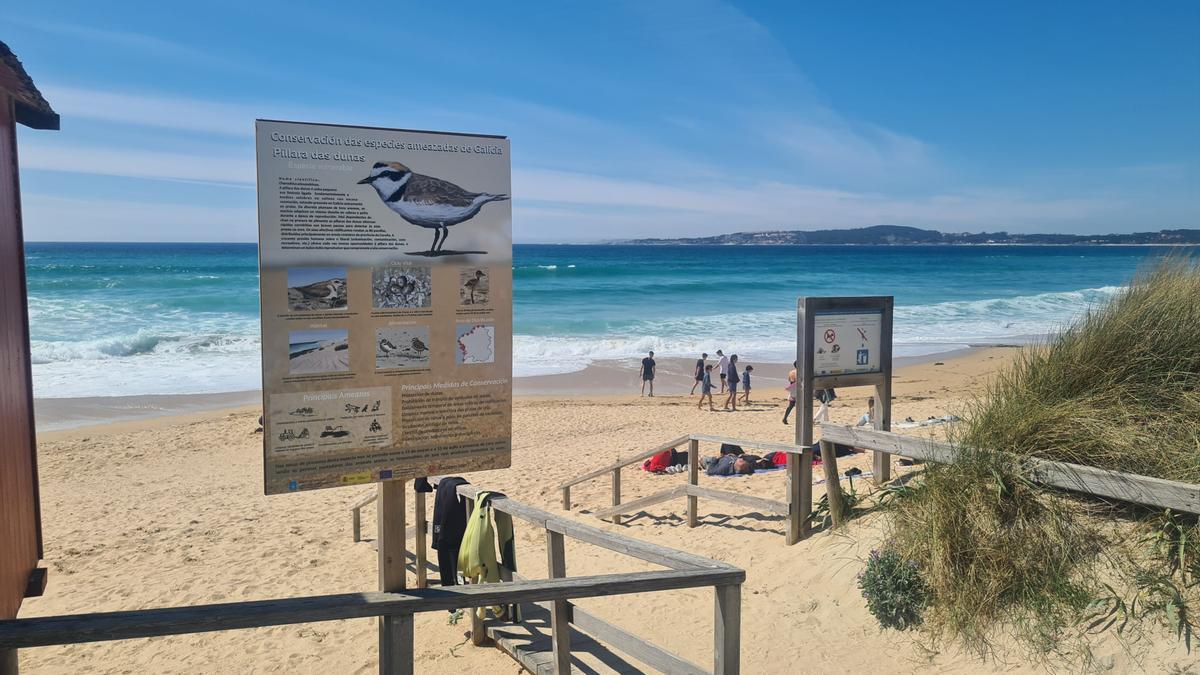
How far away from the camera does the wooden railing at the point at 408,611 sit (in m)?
2.50

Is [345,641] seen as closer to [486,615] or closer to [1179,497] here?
[486,615]

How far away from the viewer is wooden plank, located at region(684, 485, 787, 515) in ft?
24.6

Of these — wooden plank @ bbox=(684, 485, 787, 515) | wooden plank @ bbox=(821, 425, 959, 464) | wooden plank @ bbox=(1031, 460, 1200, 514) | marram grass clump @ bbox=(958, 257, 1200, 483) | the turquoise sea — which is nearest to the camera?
wooden plank @ bbox=(1031, 460, 1200, 514)

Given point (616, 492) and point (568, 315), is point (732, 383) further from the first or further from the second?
point (568, 315)

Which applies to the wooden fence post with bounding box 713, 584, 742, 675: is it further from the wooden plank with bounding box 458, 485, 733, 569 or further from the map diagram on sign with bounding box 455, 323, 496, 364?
the map diagram on sign with bounding box 455, 323, 496, 364

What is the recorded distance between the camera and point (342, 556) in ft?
28.5

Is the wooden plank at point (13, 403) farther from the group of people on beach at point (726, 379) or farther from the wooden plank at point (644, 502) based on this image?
the group of people on beach at point (726, 379)

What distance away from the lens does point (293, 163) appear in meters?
3.03

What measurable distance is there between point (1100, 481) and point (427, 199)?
13.5 feet

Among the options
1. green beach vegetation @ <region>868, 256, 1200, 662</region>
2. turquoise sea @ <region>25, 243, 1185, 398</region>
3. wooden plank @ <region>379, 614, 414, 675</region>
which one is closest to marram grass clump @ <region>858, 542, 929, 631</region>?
green beach vegetation @ <region>868, 256, 1200, 662</region>

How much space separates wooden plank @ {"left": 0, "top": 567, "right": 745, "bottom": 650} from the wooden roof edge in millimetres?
2233

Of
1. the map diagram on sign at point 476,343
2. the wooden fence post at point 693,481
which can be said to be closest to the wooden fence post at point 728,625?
the map diagram on sign at point 476,343

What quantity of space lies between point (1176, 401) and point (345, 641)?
6.02 meters

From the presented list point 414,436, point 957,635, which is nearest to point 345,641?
point 414,436
